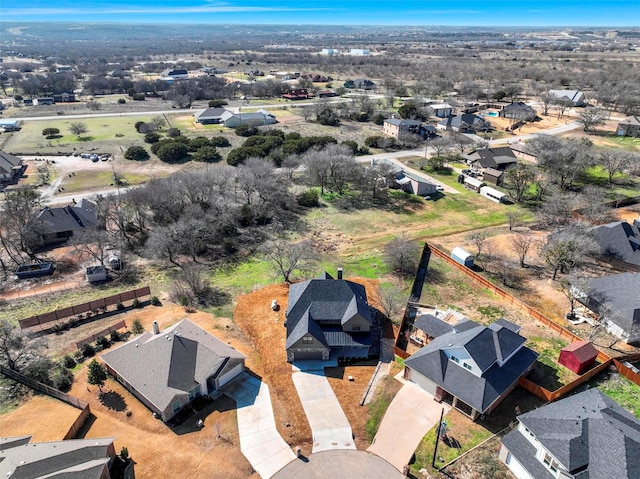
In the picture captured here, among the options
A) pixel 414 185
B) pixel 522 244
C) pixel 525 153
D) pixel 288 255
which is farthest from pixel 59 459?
pixel 525 153

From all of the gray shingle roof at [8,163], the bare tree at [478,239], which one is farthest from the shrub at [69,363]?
the gray shingle roof at [8,163]

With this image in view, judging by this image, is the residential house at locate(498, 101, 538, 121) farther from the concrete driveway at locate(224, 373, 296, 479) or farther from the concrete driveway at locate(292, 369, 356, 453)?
the concrete driveway at locate(224, 373, 296, 479)

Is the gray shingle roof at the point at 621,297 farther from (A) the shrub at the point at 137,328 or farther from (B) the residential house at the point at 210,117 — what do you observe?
(B) the residential house at the point at 210,117

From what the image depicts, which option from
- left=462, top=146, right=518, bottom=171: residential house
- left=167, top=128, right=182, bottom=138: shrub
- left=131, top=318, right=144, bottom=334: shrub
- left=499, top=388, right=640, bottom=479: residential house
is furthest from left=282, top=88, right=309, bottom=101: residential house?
left=499, top=388, right=640, bottom=479: residential house

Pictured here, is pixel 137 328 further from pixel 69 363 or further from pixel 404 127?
pixel 404 127

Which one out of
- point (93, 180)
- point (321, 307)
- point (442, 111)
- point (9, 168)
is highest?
point (321, 307)

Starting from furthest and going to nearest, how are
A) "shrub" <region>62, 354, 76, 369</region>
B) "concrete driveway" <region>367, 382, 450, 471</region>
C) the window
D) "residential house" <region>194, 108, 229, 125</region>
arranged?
"residential house" <region>194, 108, 229, 125</region>, "shrub" <region>62, 354, 76, 369</region>, "concrete driveway" <region>367, 382, 450, 471</region>, the window
